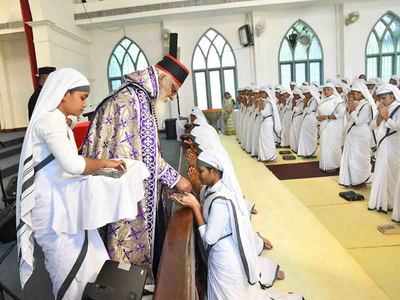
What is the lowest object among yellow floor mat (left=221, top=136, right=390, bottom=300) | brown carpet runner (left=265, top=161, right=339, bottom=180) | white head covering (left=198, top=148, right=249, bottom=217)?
Result: yellow floor mat (left=221, top=136, right=390, bottom=300)

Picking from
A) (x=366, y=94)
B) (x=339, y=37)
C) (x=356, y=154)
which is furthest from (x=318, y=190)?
(x=339, y=37)

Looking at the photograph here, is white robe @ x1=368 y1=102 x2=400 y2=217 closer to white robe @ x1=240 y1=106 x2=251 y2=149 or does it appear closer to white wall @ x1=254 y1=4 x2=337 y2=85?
white robe @ x1=240 y1=106 x2=251 y2=149

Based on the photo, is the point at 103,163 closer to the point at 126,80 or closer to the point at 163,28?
the point at 126,80

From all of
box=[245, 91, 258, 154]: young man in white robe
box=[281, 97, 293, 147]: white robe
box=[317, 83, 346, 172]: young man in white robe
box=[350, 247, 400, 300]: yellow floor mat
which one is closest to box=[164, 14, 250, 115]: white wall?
box=[281, 97, 293, 147]: white robe

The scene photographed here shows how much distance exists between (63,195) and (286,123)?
32.5 ft

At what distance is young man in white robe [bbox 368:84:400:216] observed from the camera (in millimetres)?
5047

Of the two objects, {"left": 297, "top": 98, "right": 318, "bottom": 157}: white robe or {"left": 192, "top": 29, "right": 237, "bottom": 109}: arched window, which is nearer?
{"left": 297, "top": 98, "right": 318, "bottom": 157}: white robe

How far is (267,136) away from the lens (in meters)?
9.09

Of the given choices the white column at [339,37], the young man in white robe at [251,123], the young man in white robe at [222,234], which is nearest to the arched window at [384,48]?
the white column at [339,37]

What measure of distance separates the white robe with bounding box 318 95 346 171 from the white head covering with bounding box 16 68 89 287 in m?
6.76

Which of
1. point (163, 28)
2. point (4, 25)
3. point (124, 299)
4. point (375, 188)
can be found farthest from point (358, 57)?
point (124, 299)

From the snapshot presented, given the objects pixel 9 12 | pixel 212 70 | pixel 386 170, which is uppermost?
pixel 9 12

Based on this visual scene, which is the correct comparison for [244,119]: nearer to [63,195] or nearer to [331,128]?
[331,128]

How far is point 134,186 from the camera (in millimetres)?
1827
